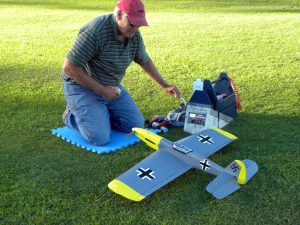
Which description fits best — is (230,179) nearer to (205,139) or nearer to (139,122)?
(205,139)

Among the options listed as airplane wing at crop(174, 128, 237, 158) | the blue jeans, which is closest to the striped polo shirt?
the blue jeans

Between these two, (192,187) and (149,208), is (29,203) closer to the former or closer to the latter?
(149,208)

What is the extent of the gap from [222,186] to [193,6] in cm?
1004

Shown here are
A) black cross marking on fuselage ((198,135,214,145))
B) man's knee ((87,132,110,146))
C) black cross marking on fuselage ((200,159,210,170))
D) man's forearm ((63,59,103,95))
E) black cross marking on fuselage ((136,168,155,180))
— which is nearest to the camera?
black cross marking on fuselage ((136,168,155,180))

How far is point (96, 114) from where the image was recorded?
425 cm

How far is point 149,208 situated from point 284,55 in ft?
15.5

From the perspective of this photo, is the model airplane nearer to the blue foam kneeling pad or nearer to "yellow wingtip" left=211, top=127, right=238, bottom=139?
"yellow wingtip" left=211, top=127, right=238, bottom=139

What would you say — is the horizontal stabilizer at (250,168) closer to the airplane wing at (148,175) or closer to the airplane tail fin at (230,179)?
the airplane tail fin at (230,179)

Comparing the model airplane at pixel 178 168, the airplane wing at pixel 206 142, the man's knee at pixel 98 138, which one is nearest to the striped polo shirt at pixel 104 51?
the man's knee at pixel 98 138

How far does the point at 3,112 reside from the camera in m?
4.80

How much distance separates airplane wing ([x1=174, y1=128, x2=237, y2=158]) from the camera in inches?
144

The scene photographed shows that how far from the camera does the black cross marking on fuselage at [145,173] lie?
3.27 meters

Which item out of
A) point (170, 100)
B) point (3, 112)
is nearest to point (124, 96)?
point (170, 100)

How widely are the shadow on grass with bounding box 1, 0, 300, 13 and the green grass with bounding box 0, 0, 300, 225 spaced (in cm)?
201
